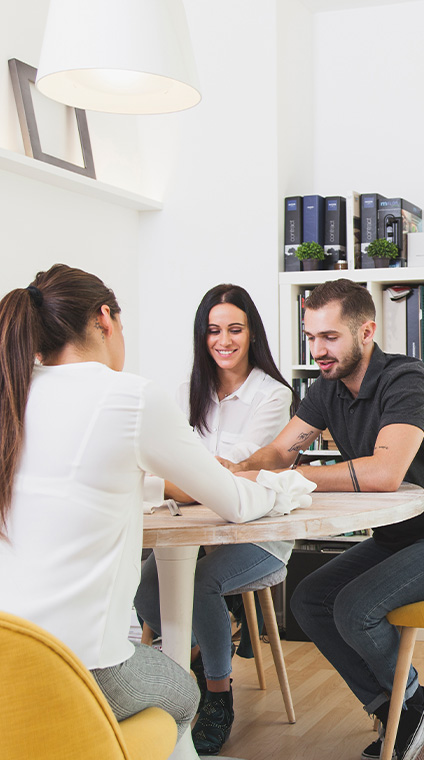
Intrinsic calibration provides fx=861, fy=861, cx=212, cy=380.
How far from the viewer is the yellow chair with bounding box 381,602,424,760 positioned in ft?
6.67

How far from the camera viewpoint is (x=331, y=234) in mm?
3697

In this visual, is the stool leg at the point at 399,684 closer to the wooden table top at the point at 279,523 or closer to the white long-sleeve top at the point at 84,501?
the wooden table top at the point at 279,523

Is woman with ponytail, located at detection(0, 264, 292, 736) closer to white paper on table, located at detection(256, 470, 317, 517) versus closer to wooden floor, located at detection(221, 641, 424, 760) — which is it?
white paper on table, located at detection(256, 470, 317, 517)

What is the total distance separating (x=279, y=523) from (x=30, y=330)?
1.85 ft

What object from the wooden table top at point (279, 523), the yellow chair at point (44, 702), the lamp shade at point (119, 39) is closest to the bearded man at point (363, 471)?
the wooden table top at point (279, 523)

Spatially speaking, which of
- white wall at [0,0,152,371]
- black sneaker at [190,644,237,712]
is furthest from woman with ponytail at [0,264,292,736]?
white wall at [0,0,152,371]

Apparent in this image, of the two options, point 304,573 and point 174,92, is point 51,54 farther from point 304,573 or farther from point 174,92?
point 304,573

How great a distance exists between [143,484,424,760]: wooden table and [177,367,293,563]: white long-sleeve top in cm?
64

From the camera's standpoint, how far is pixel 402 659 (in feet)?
6.70

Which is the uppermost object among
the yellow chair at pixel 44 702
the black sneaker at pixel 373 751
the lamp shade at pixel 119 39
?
the lamp shade at pixel 119 39

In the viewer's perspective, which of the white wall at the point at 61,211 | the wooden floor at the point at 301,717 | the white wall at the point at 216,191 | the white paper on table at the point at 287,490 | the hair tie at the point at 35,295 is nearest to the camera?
the hair tie at the point at 35,295

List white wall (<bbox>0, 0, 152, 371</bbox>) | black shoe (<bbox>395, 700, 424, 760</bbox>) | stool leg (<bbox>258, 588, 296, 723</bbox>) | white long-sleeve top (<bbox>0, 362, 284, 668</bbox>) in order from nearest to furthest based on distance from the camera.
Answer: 1. white long-sleeve top (<bbox>0, 362, 284, 668</bbox>)
2. black shoe (<bbox>395, 700, 424, 760</bbox>)
3. stool leg (<bbox>258, 588, 296, 723</bbox>)
4. white wall (<bbox>0, 0, 152, 371</bbox>)

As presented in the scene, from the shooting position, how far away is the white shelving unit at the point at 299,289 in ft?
11.6

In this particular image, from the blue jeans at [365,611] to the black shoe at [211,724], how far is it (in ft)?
1.04
